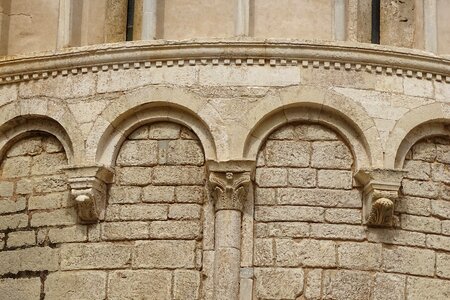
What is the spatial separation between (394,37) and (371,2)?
48cm

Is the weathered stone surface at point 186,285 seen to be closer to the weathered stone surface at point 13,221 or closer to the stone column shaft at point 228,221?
the stone column shaft at point 228,221

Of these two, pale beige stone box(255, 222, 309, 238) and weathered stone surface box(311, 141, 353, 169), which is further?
weathered stone surface box(311, 141, 353, 169)

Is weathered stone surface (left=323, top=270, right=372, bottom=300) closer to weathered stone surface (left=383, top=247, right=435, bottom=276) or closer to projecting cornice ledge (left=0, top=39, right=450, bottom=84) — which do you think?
weathered stone surface (left=383, top=247, right=435, bottom=276)

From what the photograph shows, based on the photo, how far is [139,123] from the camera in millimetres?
12812

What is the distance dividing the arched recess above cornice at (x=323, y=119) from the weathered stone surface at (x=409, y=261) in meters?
0.92

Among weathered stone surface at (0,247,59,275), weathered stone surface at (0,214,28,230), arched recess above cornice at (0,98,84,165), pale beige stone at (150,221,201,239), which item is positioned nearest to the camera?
pale beige stone at (150,221,201,239)

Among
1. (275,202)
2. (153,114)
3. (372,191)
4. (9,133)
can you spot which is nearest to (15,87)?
(9,133)

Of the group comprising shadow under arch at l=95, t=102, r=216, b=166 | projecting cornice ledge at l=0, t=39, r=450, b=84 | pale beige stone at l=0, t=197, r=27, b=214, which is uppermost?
projecting cornice ledge at l=0, t=39, r=450, b=84

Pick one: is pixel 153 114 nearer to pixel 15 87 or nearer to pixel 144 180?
pixel 144 180

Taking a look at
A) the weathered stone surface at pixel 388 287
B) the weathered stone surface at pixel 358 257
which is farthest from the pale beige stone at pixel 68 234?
the weathered stone surface at pixel 388 287

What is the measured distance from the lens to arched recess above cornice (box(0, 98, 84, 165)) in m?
12.9

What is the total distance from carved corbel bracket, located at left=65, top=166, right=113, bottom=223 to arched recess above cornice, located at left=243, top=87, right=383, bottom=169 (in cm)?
152

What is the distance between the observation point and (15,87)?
1346cm

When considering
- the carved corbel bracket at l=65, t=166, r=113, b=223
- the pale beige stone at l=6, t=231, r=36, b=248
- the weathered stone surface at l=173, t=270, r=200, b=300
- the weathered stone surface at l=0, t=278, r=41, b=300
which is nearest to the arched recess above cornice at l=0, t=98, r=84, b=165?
the carved corbel bracket at l=65, t=166, r=113, b=223
